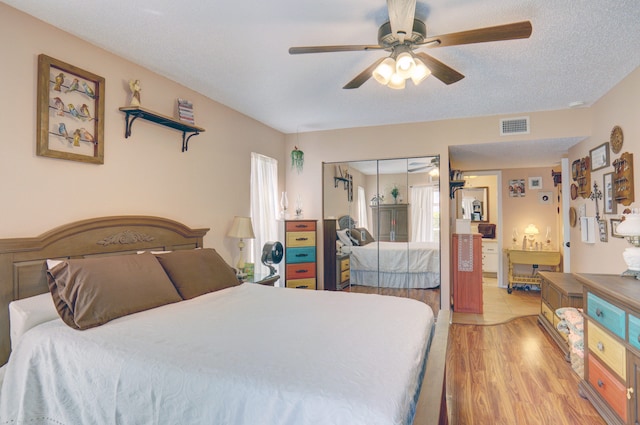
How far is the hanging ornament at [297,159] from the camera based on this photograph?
472 centimetres

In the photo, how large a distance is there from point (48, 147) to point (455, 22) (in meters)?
2.62

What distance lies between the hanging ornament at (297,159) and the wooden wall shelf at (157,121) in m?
1.71

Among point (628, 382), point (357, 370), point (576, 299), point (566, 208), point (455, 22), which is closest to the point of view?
point (357, 370)

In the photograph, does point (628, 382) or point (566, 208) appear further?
point (566, 208)

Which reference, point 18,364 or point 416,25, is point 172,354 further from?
point 416,25

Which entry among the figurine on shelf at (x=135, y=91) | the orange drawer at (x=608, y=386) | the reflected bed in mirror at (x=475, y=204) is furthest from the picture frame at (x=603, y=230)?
the figurine on shelf at (x=135, y=91)

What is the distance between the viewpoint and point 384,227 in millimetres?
4492

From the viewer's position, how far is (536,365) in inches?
117

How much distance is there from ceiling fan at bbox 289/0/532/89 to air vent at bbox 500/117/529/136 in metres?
2.12

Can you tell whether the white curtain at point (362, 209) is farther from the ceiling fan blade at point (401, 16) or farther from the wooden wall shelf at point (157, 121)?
the ceiling fan blade at point (401, 16)

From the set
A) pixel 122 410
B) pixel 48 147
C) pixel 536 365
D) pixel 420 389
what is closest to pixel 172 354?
pixel 122 410

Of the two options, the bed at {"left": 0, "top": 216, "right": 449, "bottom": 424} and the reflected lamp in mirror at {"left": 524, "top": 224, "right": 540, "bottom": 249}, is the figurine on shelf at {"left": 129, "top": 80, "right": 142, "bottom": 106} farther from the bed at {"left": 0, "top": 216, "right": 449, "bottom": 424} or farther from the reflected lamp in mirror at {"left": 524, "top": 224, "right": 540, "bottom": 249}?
the reflected lamp in mirror at {"left": 524, "top": 224, "right": 540, "bottom": 249}

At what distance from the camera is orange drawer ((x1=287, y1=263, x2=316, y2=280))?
170 inches

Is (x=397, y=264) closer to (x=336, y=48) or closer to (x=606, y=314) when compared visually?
(x=606, y=314)
